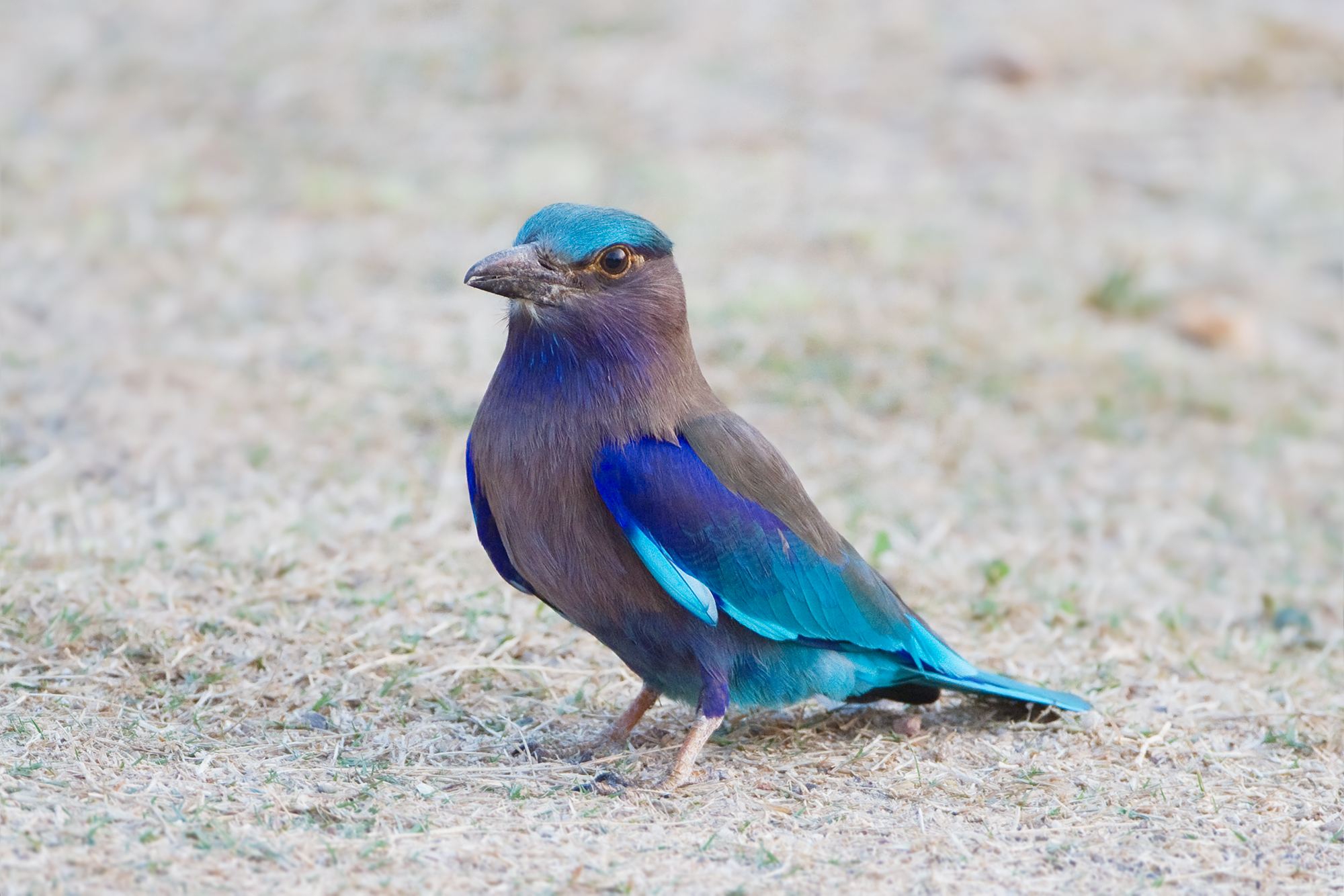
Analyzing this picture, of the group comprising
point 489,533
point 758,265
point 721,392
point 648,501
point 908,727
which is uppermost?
point 758,265

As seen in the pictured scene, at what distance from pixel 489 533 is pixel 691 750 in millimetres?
772

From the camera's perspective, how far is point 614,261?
3820 millimetres

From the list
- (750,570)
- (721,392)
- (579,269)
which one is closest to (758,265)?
(721,392)

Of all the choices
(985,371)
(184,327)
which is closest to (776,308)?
(985,371)

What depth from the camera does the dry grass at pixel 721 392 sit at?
11.6 feet

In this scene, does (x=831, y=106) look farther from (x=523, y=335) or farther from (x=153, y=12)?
(x=523, y=335)

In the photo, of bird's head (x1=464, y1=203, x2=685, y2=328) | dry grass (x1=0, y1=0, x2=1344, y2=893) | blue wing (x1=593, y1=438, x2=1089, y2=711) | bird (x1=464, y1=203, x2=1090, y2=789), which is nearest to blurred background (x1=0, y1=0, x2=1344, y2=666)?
dry grass (x1=0, y1=0, x2=1344, y2=893)

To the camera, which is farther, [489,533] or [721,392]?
[721,392]

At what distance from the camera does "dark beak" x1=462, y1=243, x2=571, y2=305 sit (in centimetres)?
369

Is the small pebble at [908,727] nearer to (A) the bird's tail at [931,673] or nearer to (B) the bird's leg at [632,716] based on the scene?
(A) the bird's tail at [931,673]

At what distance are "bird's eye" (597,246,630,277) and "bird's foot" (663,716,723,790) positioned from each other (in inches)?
44.6

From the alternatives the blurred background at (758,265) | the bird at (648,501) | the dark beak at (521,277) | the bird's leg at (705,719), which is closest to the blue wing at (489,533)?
the bird at (648,501)

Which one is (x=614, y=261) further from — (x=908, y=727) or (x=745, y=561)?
(x=908, y=727)

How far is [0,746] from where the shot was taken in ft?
11.7
